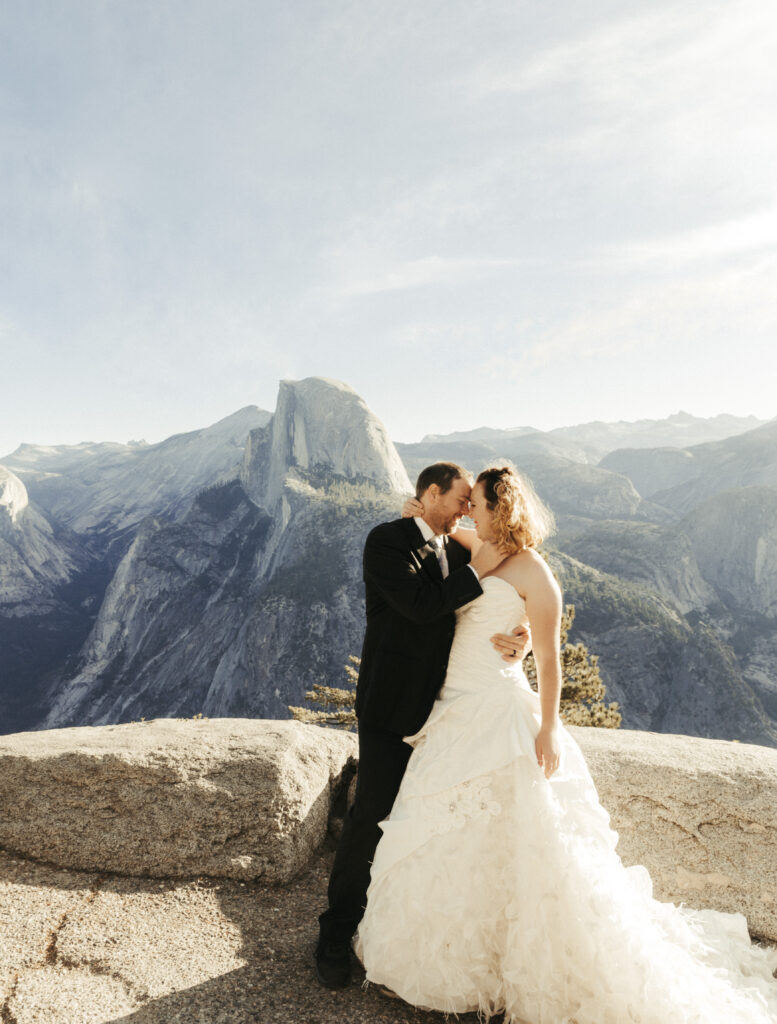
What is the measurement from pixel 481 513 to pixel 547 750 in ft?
4.53

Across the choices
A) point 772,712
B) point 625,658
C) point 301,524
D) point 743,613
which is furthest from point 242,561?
point 743,613

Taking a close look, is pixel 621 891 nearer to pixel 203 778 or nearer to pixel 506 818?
pixel 506 818

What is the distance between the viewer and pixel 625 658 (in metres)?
77.6

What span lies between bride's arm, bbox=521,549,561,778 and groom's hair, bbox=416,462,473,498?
0.73 meters

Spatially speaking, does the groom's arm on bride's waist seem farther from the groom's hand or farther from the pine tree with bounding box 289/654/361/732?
the pine tree with bounding box 289/654/361/732

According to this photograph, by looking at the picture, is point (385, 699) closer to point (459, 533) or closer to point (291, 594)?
point (459, 533)

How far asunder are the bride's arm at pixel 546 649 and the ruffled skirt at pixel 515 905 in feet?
0.28

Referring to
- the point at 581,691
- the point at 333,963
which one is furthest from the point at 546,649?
the point at 581,691

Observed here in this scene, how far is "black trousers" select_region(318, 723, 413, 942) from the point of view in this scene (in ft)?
11.1

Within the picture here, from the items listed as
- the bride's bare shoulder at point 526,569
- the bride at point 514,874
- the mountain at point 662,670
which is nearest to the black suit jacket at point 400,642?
the bride at point 514,874

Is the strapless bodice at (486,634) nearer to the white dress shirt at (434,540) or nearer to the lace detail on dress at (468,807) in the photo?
the white dress shirt at (434,540)

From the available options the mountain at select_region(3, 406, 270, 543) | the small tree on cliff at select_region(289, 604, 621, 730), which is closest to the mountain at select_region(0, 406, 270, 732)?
the mountain at select_region(3, 406, 270, 543)

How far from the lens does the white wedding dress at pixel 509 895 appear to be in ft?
8.98

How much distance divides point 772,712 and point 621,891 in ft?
343
